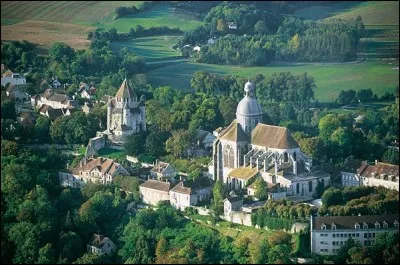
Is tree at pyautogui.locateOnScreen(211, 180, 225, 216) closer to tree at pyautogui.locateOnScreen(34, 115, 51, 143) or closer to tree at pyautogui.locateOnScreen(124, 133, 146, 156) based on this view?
tree at pyautogui.locateOnScreen(124, 133, 146, 156)

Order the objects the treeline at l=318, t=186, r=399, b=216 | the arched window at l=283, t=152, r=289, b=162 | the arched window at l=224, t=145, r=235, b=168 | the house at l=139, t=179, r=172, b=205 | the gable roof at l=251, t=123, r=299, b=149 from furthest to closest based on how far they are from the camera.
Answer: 1. the arched window at l=224, t=145, r=235, b=168
2. the gable roof at l=251, t=123, r=299, b=149
3. the arched window at l=283, t=152, r=289, b=162
4. the house at l=139, t=179, r=172, b=205
5. the treeline at l=318, t=186, r=399, b=216

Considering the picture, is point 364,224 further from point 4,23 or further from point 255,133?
point 4,23

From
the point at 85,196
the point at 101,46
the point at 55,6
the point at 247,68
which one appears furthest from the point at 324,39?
the point at 85,196

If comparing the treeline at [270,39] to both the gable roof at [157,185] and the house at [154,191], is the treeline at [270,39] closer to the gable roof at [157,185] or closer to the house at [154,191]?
the gable roof at [157,185]

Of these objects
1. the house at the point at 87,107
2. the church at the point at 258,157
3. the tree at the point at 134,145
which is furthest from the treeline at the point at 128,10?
the church at the point at 258,157

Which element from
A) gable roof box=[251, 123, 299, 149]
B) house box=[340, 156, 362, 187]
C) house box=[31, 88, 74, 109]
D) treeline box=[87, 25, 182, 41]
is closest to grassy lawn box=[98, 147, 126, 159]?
gable roof box=[251, 123, 299, 149]

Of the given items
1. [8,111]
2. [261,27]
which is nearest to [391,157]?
[8,111]

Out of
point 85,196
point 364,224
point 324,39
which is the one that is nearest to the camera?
point 364,224
